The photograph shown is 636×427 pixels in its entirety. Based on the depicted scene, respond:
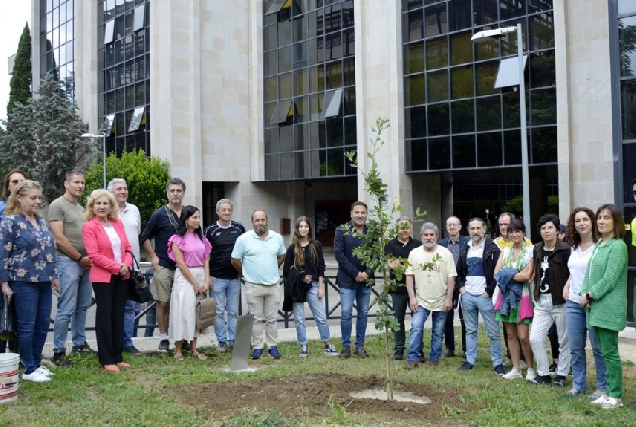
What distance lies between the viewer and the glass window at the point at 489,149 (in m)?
24.5

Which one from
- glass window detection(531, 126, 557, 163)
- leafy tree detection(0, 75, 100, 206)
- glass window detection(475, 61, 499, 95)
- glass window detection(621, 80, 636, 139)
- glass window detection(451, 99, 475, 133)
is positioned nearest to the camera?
glass window detection(621, 80, 636, 139)

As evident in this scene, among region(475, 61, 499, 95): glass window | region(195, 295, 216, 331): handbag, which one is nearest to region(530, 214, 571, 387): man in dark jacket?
region(195, 295, 216, 331): handbag

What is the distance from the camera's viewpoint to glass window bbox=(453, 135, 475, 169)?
83.5 ft

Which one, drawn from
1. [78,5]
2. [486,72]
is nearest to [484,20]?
[486,72]

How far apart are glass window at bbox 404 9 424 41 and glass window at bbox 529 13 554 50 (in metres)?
5.13

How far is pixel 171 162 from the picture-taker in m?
33.8

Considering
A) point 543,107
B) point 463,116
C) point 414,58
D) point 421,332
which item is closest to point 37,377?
point 421,332

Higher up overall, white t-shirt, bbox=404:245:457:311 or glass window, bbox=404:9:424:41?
glass window, bbox=404:9:424:41

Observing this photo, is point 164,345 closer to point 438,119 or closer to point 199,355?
point 199,355

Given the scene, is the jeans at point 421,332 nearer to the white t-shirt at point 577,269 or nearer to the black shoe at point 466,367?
the black shoe at point 466,367

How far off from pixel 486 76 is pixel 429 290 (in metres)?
Answer: 18.2

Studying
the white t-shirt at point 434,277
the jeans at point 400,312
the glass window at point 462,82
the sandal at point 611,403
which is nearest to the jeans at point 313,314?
the jeans at point 400,312

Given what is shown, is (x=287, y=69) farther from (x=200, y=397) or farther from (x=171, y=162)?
(x=200, y=397)

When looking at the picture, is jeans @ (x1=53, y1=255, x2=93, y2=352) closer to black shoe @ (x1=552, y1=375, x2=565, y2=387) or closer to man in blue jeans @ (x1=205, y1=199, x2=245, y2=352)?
man in blue jeans @ (x1=205, y1=199, x2=245, y2=352)
